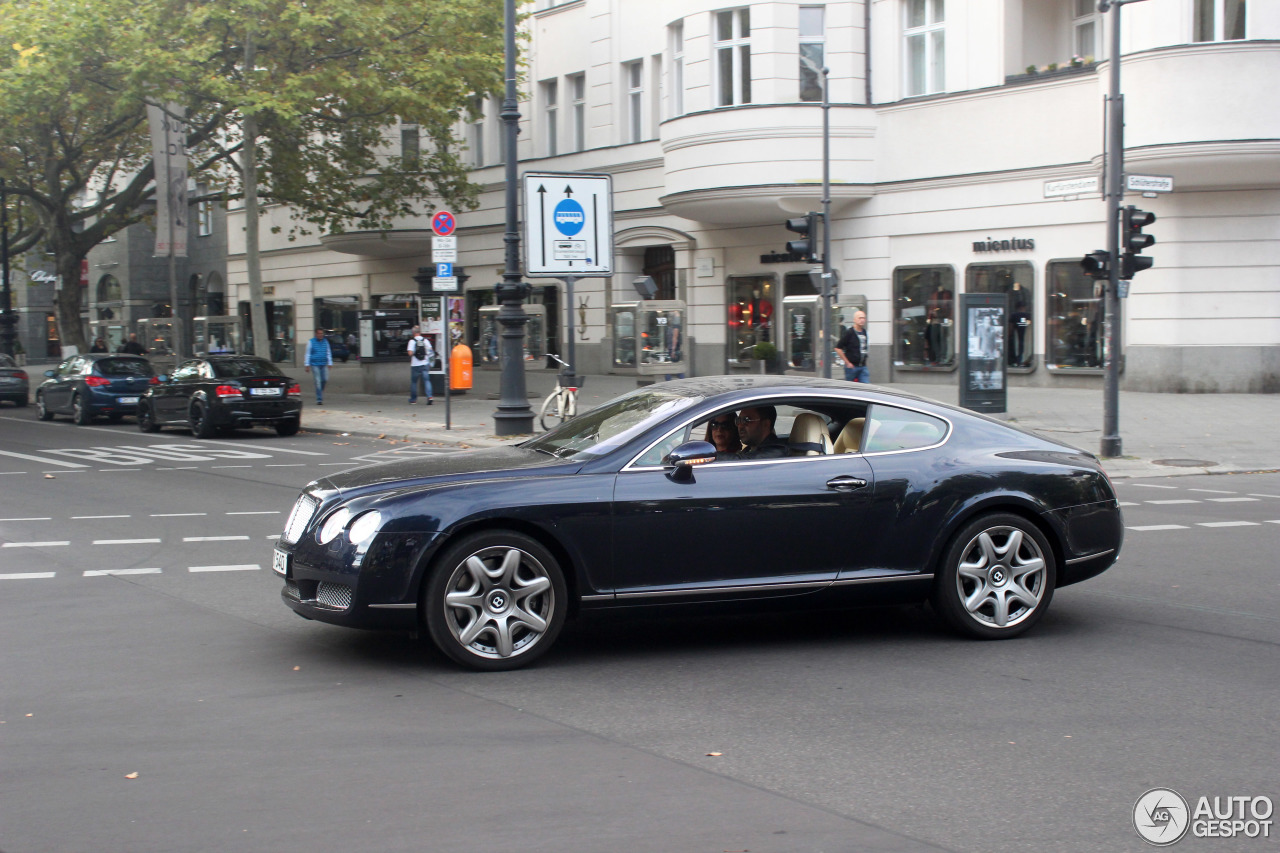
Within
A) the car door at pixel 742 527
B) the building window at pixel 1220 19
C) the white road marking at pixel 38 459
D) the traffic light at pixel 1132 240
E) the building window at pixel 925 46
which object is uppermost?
the building window at pixel 925 46

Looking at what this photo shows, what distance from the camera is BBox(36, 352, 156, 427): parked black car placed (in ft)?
80.4

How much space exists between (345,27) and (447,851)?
80.1 feet

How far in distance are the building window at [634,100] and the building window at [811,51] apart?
6435 millimetres

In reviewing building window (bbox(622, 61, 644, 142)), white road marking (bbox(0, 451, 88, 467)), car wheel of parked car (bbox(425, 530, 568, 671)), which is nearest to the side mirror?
car wheel of parked car (bbox(425, 530, 568, 671))

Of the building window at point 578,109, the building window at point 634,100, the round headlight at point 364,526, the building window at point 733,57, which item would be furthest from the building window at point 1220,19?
the round headlight at point 364,526

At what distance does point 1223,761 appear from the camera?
4797 mm

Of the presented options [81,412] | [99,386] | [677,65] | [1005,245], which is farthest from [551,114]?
[81,412]

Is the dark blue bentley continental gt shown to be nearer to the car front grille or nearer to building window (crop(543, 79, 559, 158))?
the car front grille

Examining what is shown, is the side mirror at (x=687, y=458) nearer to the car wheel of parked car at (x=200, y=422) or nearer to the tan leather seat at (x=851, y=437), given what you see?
the tan leather seat at (x=851, y=437)

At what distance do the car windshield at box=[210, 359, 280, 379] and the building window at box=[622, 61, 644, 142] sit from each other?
14.7 metres

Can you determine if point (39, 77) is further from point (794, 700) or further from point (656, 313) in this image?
point (794, 700)

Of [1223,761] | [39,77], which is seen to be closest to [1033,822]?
[1223,761]

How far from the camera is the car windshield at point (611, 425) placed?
256 inches

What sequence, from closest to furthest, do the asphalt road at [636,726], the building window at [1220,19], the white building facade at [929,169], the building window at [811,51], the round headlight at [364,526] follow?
the asphalt road at [636,726] → the round headlight at [364,526] → the building window at [1220,19] → the white building facade at [929,169] → the building window at [811,51]
